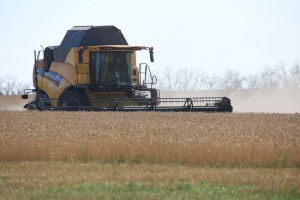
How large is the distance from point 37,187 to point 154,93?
18731 millimetres

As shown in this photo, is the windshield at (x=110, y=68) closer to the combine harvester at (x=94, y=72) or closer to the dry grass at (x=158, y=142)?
the combine harvester at (x=94, y=72)

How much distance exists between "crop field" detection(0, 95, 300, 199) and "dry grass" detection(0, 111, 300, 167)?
18 millimetres

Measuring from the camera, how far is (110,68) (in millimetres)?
Result: 29531

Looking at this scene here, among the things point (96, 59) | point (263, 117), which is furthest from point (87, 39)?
point (263, 117)

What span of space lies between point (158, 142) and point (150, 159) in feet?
3.44

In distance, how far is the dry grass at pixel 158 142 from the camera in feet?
46.1

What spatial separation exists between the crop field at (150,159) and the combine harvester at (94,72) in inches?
294

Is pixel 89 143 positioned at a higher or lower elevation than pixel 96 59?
lower

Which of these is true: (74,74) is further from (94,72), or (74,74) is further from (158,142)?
(158,142)

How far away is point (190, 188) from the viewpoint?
10734 millimetres

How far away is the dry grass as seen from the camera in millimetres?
14055

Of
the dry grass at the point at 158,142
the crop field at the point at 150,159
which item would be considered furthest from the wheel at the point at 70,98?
the dry grass at the point at 158,142

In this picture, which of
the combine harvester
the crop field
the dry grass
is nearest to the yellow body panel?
the combine harvester

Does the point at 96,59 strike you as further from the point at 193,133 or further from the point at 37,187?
the point at 37,187
